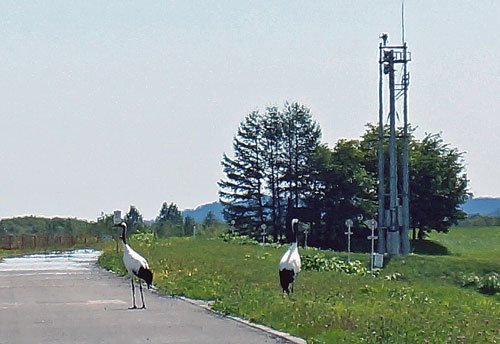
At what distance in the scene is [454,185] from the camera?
88438mm

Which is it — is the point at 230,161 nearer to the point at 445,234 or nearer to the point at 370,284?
the point at 445,234

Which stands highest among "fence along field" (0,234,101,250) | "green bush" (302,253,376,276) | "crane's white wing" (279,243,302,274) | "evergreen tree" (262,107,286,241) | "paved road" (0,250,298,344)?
"evergreen tree" (262,107,286,241)

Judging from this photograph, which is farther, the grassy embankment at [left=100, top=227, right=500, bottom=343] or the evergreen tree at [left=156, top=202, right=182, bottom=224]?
the evergreen tree at [left=156, top=202, right=182, bottom=224]

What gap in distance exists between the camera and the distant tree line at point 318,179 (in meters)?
85.4

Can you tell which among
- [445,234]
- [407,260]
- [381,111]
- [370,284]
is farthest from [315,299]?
[445,234]

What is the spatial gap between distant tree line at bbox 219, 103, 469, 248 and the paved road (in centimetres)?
5641

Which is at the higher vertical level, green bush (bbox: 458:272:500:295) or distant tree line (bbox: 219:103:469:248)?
distant tree line (bbox: 219:103:469:248)

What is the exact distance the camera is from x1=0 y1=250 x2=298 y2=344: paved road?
15.9 meters

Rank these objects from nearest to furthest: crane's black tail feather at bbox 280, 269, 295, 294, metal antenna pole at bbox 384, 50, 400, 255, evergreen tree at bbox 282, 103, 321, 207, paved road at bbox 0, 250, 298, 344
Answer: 1. paved road at bbox 0, 250, 298, 344
2. crane's black tail feather at bbox 280, 269, 295, 294
3. metal antenna pole at bbox 384, 50, 400, 255
4. evergreen tree at bbox 282, 103, 321, 207

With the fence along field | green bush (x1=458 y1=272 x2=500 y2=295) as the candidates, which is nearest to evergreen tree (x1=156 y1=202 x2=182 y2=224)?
the fence along field

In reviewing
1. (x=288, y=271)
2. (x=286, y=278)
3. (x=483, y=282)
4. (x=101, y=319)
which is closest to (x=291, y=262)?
(x=288, y=271)

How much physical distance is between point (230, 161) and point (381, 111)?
3699 centimetres

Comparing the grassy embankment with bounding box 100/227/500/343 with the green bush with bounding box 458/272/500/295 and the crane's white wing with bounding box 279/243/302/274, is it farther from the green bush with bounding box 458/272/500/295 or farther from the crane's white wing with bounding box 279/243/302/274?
the green bush with bounding box 458/272/500/295

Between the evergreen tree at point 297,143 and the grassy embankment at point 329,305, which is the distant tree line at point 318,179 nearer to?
the evergreen tree at point 297,143
